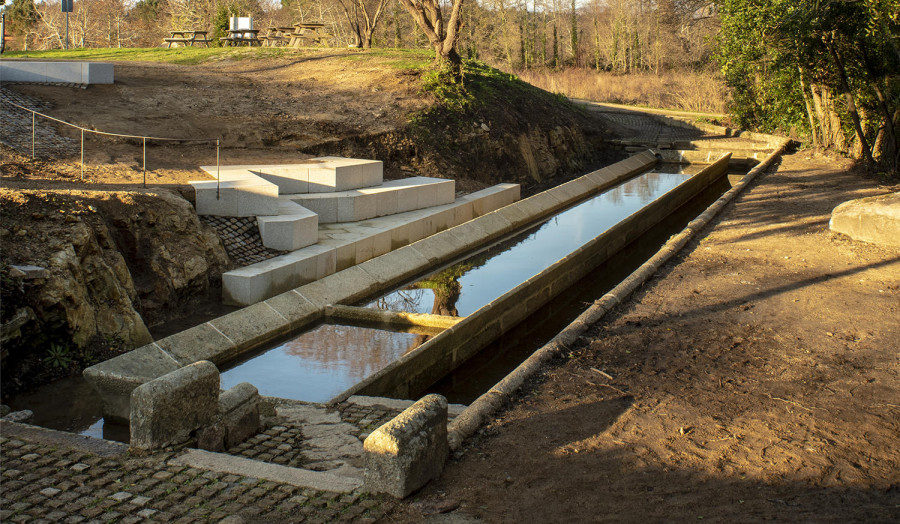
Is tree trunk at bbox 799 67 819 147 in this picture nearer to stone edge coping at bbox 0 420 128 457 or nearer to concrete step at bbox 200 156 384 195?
concrete step at bbox 200 156 384 195

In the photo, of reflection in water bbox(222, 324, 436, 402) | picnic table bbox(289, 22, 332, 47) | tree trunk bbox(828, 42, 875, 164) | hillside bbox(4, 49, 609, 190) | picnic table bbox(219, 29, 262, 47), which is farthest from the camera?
picnic table bbox(289, 22, 332, 47)

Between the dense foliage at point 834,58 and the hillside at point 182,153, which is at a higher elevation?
the dense foliage at point 834,58

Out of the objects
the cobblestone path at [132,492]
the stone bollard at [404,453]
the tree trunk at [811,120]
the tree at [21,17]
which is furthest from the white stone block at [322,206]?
the tree at [21,17]

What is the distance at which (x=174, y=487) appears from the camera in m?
5.05

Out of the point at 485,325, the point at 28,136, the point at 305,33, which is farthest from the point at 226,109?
the point at 305,33

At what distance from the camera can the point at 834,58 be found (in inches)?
760

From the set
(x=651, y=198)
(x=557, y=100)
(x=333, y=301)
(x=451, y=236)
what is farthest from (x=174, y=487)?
(x=557, y=100)

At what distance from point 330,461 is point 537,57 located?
52048 mm

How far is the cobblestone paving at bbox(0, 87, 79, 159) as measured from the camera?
1320 cm

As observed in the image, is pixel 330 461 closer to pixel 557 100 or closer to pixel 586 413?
pixel 586 413

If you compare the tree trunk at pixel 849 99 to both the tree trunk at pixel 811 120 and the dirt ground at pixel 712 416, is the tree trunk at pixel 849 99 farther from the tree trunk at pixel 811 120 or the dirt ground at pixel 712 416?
the dirt ground at pixel 712 416

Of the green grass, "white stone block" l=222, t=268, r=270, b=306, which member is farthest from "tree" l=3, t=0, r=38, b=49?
"white stone block" l=222, t=268, r=270, b=306

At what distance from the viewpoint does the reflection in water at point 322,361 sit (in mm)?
8586

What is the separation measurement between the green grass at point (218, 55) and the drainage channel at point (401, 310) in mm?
8200
